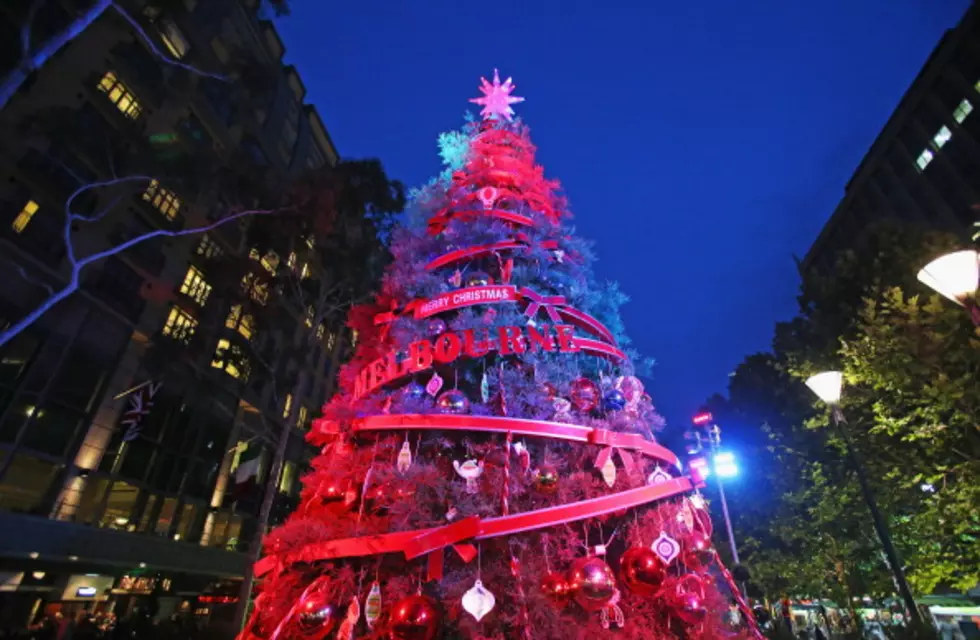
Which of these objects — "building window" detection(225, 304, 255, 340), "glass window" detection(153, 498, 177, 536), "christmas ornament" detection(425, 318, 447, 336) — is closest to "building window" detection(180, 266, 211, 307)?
"building window" detection(225, 304, 255, 340)

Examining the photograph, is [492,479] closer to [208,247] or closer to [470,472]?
[470,472]

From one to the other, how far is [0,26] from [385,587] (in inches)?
805

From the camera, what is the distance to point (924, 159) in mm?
28250

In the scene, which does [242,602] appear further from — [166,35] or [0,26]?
[166,35]

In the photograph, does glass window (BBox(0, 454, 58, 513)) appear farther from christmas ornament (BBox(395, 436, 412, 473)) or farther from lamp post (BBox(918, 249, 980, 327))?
lamp post (BBox(918, 249, 980, 327))

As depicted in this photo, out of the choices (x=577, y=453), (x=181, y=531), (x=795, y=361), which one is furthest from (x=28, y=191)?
(x=795, y=361)

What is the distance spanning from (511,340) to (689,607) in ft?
12.6

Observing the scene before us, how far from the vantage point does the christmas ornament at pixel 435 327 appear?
25.0 feet

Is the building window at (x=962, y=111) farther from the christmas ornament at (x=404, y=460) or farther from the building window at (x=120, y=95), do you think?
the building window at (x=120, y=95)

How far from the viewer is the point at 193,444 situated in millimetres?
21469

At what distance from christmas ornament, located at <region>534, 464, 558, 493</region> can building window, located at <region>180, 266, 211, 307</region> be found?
21699 millimetres

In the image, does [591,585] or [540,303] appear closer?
[591,585]

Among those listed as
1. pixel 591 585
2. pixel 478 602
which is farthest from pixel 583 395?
pixel 478 602

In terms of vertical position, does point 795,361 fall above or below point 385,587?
above
